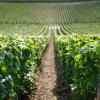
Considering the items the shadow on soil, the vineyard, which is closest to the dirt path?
the vineyard

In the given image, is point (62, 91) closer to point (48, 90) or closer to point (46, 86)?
point (48, 90)

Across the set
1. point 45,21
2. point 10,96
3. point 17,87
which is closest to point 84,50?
point 10,96

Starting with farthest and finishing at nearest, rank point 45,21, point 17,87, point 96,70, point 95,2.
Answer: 1. point 95,2
2. point 45,21
3. point 17,87
4. point 96,70

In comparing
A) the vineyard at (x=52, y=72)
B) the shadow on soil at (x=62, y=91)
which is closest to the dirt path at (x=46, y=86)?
the vineyard at (x=52, y=72)

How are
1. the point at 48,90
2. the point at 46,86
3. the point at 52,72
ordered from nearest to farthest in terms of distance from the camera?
the point at 48,90, the point at 46,86, the point at 52,72

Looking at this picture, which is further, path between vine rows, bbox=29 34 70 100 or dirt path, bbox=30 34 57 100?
dirt path, bbox=30 34 57 100

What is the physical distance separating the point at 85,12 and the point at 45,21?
632 inches

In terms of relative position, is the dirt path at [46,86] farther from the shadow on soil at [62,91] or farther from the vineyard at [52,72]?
the shadow on soil at [62,91]

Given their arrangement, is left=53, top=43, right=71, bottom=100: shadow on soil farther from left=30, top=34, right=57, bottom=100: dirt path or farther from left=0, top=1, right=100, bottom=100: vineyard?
left=30, top=34, right=57, bottom=100: dirt path

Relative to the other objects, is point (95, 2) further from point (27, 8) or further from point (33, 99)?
point (33, 99)

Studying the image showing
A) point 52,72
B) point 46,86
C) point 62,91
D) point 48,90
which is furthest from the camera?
point 52,72

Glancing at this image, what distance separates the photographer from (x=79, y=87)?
8680 mm

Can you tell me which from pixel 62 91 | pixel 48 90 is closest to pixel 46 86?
pixel 48 90

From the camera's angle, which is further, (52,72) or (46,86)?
(52,72)
